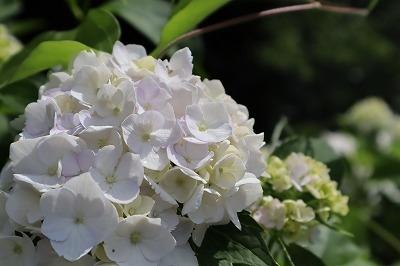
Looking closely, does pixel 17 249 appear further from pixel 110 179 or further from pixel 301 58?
pixel 301 58

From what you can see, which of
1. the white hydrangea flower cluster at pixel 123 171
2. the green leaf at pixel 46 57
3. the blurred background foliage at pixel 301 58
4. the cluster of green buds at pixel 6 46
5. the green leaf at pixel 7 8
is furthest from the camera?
the blurred background foliage at pixel 301 58

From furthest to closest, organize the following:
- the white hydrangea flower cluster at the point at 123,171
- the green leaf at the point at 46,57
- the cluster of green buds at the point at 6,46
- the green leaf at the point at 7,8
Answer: the green leaf at the point at 7,8
the cluster of green buds at the point at 6,46
the green leaf at the point at 46,57
the white hydrangea flower cluster at the point at 123,171

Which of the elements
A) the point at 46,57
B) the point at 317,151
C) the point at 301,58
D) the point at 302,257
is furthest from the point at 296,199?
the point at 301,58

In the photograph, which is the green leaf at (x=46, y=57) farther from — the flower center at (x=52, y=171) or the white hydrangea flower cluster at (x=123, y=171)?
the flower center at (x=52, y=171)

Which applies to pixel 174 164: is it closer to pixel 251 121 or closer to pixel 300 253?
pixel 251 121

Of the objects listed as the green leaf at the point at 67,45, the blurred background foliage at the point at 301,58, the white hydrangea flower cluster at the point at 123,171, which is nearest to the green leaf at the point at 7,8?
the green leaf at the point at 67,45

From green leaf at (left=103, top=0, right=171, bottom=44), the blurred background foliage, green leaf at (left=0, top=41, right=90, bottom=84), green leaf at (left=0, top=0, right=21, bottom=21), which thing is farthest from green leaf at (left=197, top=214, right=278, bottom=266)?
the blurred background foliage
